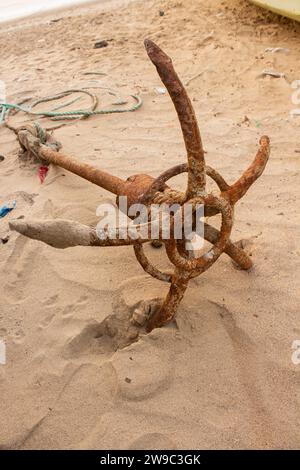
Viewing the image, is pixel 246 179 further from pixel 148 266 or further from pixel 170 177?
pixel 148 266

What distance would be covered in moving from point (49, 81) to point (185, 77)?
58.0 inches

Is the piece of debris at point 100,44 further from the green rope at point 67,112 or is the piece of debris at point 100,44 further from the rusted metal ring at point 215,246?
the rusted metal ring at point 215,246

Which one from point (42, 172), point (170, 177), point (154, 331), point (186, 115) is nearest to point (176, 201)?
point (170, 177)

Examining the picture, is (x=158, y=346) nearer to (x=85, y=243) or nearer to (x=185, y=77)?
(x=85, y=243)

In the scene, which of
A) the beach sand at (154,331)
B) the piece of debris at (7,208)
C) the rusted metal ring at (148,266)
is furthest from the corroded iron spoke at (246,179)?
the piece of debris at (7,208)

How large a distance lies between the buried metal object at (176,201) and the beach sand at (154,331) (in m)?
0.16

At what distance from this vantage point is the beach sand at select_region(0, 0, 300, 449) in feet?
4.46

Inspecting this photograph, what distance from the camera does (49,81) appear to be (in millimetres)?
4449

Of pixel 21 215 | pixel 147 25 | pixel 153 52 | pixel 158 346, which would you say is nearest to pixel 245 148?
pixel 21 215

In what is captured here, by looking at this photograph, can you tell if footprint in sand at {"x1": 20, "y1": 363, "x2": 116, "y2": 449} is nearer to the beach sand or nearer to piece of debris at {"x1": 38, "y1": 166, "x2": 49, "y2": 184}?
the beach sand

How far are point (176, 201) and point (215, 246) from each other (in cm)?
19

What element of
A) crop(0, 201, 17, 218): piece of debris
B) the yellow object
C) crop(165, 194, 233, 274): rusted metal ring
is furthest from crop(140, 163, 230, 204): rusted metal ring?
the yellow object

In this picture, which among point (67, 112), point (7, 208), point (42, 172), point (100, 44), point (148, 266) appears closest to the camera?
point (148, 266)

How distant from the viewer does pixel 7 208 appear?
93.1 inches
